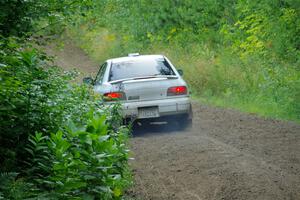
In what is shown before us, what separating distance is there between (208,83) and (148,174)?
1205 cm

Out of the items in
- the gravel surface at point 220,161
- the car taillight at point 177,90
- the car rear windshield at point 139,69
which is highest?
the car rear windshield at point 139,69

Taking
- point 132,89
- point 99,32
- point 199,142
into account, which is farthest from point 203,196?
point 99,32

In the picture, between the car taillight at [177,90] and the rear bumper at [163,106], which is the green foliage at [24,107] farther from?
the car taillight at [177,90]

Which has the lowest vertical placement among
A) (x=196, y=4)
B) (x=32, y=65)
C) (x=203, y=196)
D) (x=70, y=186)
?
(x=203, y=196)

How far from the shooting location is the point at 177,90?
522 inches

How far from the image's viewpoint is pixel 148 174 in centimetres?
955

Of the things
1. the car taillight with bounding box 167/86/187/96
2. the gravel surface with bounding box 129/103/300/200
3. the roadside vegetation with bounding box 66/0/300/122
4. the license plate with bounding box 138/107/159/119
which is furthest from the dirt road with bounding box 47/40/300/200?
the roadside vegetation with bounding box 66/0/300/122

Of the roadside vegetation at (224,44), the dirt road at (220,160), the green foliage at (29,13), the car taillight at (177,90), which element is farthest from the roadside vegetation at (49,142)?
the roadside vegetation at (224,44)

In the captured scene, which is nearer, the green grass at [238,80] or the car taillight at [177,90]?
the car taillight at [177,90]

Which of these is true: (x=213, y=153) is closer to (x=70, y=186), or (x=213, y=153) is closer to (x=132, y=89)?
(x=132, y=89)

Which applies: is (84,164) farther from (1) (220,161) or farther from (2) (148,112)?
(2) (148,112)

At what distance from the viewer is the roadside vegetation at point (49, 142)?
6.02m

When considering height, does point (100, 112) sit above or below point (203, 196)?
above

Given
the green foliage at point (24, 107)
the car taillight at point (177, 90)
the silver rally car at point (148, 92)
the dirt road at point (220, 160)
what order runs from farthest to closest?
the car taillight at point (177, 90) < the silver rally car at point (148, 92) < the dirt road at point (220, 160) < the green foliage at point (24, 107)
